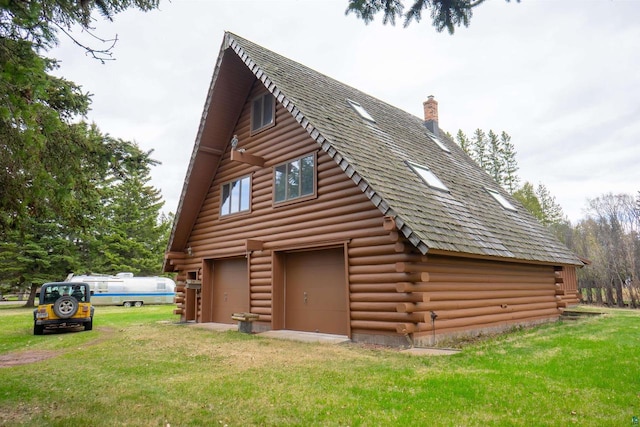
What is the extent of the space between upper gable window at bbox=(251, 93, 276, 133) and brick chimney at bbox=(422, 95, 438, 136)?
885 centimetres

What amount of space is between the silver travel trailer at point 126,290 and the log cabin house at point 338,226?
63.6 ft

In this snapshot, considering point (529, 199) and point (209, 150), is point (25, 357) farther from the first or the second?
point (529, 199)

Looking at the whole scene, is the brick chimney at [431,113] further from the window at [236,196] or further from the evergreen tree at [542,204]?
the evergreen tree at [542,204]

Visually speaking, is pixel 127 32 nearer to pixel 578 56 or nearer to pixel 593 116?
pixel 578 56

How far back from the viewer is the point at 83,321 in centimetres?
1468

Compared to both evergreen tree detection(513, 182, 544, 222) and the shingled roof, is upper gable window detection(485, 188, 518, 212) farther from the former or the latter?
evergreen tree detection(513, 182, 544, 222)

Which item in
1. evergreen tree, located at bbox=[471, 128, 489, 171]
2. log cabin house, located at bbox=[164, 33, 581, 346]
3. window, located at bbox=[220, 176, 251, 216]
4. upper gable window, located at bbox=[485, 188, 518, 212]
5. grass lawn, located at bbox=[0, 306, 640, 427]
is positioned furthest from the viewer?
evergreen tree, located at bbox=[471, 128, 489, 171]

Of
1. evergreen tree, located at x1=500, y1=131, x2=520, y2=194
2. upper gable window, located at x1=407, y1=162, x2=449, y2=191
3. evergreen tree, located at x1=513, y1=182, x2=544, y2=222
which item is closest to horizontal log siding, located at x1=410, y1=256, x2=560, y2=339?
upper gable window, located at x1=407, y1=162, x2=449, y2=191

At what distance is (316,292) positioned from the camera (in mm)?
11359

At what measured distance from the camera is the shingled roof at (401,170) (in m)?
9.23

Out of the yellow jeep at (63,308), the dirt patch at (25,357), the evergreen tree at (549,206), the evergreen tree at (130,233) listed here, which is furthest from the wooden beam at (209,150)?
the evergreen tree at (549,206)

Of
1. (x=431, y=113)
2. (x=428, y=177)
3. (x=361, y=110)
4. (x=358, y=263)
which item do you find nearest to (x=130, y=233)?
(x=431, y=113)

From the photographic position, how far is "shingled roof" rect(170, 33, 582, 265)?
30.3ft

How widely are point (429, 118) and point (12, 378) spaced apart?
697 inches
